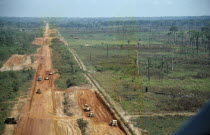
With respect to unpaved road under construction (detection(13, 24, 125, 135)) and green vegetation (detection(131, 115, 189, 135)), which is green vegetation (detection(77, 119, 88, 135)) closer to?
unpaved road under construction (detection(13, 24, 125, 135))

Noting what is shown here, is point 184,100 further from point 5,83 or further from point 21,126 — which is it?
point 5,83

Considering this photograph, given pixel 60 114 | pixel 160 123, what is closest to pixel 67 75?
pixel 60 114

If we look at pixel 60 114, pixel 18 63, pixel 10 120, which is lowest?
pixel 60 114

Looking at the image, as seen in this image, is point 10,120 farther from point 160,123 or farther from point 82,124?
point 160,123

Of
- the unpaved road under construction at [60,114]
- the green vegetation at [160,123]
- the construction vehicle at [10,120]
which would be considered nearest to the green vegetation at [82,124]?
the unpaved road under construction at [60,114]

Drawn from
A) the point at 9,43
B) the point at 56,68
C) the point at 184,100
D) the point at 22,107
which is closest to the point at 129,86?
the point at 184,100

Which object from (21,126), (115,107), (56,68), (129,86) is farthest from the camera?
(56,68)

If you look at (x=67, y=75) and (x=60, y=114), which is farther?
(x=67, y=75)

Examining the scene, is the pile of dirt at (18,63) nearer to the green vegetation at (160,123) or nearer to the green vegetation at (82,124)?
the green vegetation at (82,124)
